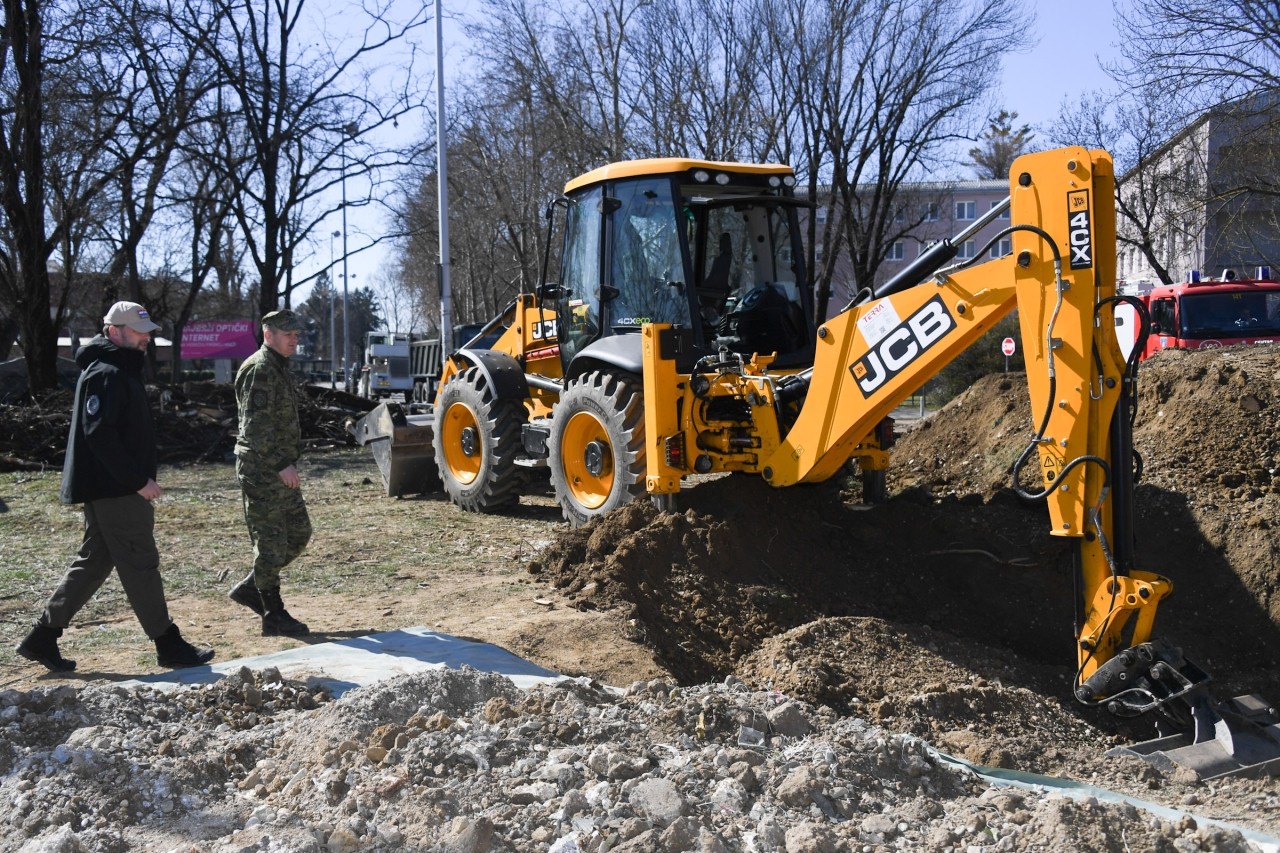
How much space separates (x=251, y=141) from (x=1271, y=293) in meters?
16.4

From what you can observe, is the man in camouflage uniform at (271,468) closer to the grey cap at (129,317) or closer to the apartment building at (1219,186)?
the grey cap at (129,317)

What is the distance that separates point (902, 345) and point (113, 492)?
429 centimetres

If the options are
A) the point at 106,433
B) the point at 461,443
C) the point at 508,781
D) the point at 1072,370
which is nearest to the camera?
the point at 508,781

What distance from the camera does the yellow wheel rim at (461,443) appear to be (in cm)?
1129

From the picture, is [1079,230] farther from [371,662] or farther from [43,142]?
[43,142]

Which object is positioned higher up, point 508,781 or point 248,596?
point 248,596

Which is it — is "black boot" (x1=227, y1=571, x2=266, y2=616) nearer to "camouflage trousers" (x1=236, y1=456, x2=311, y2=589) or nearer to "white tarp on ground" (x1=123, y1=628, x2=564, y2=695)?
"camouflage trousers" (x1=236, y1=456, x2=311, y2=589)

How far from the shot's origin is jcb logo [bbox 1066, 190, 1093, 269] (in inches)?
209

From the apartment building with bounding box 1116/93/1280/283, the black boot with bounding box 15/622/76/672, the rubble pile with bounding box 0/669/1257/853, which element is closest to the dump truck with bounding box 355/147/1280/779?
the rubble pile with bounding box 0/669/1257/853

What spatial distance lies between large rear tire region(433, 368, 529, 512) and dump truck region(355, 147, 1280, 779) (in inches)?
0.9

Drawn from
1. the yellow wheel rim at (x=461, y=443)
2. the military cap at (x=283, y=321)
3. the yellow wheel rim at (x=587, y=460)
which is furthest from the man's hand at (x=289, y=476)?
the yellow wheel rim at (x=461, y=443)

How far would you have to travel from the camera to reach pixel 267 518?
6.31 m

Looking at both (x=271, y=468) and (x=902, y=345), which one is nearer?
(x=271, y=468)

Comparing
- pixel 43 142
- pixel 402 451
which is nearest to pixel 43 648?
pixel 402 451
